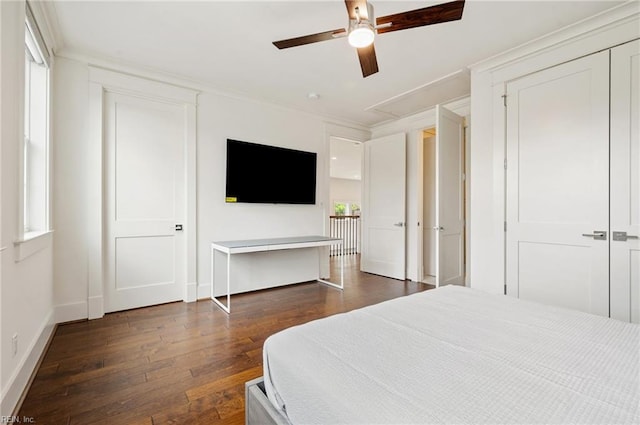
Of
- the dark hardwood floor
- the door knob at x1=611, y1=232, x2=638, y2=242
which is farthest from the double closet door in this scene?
the dark hardwood floor

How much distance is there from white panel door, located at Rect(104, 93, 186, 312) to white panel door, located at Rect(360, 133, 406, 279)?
303 cm

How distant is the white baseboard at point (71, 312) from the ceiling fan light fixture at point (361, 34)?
3.42 meters

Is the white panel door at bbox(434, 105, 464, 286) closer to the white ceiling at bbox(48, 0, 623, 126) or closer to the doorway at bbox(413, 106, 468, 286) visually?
the doorway at bbox(413, 106, 468, 286)

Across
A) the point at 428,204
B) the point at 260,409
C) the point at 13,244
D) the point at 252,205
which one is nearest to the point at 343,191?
the point at 428,204

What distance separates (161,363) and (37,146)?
2135 mm

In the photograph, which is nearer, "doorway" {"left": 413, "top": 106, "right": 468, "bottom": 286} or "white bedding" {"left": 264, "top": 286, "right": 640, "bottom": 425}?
"white bedding" {"left": 264, "top": 286, "right": 640, "bottom": 425}

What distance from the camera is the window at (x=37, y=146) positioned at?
2.45m

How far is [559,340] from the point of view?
121 centimetres

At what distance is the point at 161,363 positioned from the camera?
2141 millimetres

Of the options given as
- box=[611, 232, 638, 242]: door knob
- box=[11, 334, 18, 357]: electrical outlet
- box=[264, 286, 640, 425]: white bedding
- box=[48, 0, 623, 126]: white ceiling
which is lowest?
box=[11, 334, 18, 357]: electrical outlet

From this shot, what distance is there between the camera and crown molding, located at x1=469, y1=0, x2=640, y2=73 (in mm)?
2215

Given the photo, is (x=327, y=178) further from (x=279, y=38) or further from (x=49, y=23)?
(x=49, y=23)

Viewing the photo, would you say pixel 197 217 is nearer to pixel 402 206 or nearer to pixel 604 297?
pixel 402 206

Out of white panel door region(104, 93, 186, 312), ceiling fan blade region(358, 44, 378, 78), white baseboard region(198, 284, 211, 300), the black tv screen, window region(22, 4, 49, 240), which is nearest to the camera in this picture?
ceiling fan blade region(358, 44, 378, 78)
